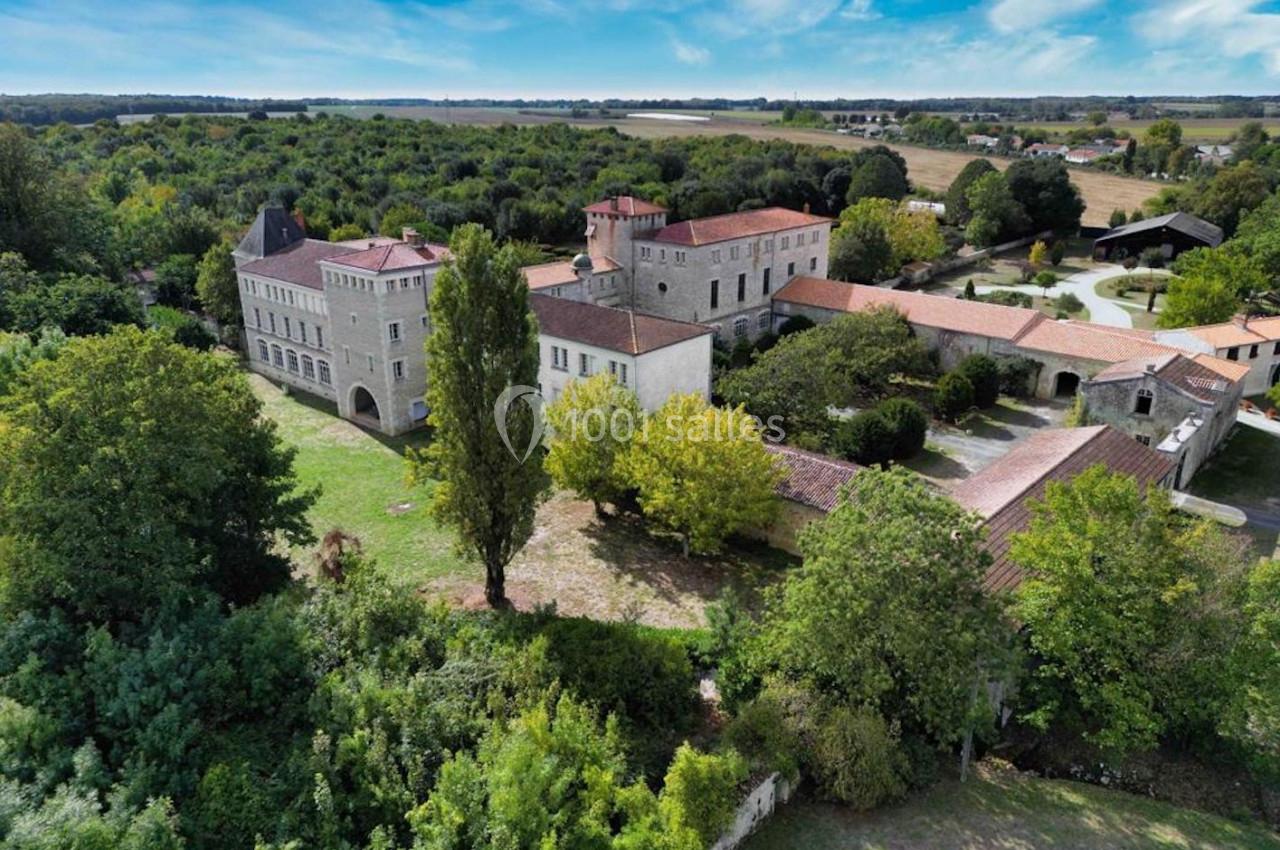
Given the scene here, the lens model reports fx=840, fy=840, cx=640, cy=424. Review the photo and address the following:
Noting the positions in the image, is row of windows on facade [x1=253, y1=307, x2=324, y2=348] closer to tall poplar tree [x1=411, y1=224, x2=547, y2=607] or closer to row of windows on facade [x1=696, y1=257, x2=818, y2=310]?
row of windows on facade [x1=696, y1=257, x2=818, y2=310]

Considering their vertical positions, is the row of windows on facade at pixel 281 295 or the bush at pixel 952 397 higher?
the row of windows on facade at pixel 281 295

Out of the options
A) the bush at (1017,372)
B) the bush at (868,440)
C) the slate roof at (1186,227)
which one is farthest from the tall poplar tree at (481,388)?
the slate roof at (1186,227)

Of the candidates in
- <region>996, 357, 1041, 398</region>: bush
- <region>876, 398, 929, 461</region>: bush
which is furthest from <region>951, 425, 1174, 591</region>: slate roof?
<region>996, 357, 1041, 398</region>: bush

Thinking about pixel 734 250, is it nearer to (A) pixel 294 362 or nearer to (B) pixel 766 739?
(A) pixel 294 362

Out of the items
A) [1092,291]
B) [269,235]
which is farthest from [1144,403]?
[269,235]

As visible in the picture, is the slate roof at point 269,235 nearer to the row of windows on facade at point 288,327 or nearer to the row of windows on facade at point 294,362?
the row of windows on facade at point 288,327

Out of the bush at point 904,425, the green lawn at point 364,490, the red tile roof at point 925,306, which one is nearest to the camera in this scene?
the green lawn at point 364,490

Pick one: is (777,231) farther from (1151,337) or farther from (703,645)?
(703,645)

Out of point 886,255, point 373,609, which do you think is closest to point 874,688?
point 373,609
